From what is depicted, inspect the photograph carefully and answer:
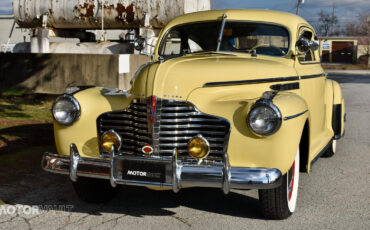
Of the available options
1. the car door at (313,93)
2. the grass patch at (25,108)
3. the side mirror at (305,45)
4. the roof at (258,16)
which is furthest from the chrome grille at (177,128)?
the grass patch at (25,108)

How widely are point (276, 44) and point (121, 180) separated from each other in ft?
7.37

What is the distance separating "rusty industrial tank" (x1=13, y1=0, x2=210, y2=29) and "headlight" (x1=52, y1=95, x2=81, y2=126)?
8462 mm

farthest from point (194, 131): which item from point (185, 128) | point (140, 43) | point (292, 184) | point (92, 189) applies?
point (140, 43)

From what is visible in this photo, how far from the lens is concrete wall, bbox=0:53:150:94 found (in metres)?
11.5

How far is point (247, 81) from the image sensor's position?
4.04 m

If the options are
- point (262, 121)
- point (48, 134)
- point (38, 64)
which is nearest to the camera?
point (262, 121)

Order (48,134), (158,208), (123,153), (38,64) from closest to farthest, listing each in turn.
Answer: (123,153), (158,208), (48,134), (38,64)

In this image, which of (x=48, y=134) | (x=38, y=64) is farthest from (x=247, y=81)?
(x=38, y=64)

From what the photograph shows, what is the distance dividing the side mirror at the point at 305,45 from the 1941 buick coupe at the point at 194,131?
0.34 metres

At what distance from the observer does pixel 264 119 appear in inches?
143

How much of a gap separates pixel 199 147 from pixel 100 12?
32.3 feet

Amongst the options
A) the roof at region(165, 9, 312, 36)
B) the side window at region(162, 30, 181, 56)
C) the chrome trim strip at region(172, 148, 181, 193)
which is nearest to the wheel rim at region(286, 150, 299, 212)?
the chrome trim strip at region(172, 148, 181, 193)

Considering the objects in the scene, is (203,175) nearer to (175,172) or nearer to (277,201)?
(175,172)

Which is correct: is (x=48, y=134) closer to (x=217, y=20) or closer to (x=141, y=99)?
(x=217, y=20)
